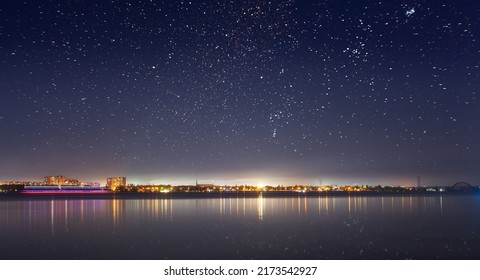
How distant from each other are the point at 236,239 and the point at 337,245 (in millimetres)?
5663

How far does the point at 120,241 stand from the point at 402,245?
1484 centimetres

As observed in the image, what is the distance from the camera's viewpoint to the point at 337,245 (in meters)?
24.2

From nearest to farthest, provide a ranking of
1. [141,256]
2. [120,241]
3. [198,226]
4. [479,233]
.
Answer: [141,256] → [120,241] → [479,233] → [198,226]

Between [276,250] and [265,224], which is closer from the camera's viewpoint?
[276,250]

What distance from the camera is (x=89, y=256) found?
21.5 meters

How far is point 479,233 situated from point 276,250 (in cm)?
1480

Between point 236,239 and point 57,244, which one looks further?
point 236,239
